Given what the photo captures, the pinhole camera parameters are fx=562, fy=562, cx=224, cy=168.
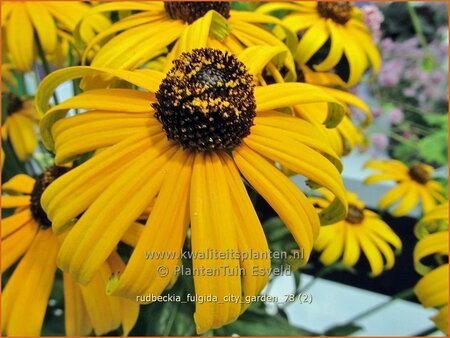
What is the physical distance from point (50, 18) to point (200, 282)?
235 millimetres

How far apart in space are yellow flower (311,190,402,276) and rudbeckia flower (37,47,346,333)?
197 mm

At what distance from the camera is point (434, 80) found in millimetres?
1021

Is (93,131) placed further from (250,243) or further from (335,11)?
(335,11)

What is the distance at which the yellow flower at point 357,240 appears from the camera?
0.45 meters

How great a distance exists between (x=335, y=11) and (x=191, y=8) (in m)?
0.12

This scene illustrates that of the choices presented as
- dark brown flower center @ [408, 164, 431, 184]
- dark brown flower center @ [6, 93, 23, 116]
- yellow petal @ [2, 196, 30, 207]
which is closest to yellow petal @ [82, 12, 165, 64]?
yellow petal @ [2, 196, 30, 207]

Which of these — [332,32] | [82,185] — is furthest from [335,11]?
[82,185]

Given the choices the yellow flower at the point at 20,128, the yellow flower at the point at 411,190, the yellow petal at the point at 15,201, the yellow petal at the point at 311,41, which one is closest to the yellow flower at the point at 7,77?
the yellow flower at the point at 20,128

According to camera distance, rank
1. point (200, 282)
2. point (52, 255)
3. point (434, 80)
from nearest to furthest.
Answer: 1. point (200, 282)
2. point (52, 255)
3. point (434, 80)

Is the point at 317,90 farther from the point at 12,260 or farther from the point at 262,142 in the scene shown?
the point at 12,260

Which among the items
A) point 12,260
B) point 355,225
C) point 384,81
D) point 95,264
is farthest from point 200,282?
point 384,81

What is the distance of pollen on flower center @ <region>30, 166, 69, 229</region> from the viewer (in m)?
0.33

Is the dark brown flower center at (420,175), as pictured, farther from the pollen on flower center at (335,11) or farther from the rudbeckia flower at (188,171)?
the rudbeckia flower at (188,171)

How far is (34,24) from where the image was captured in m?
0.37
